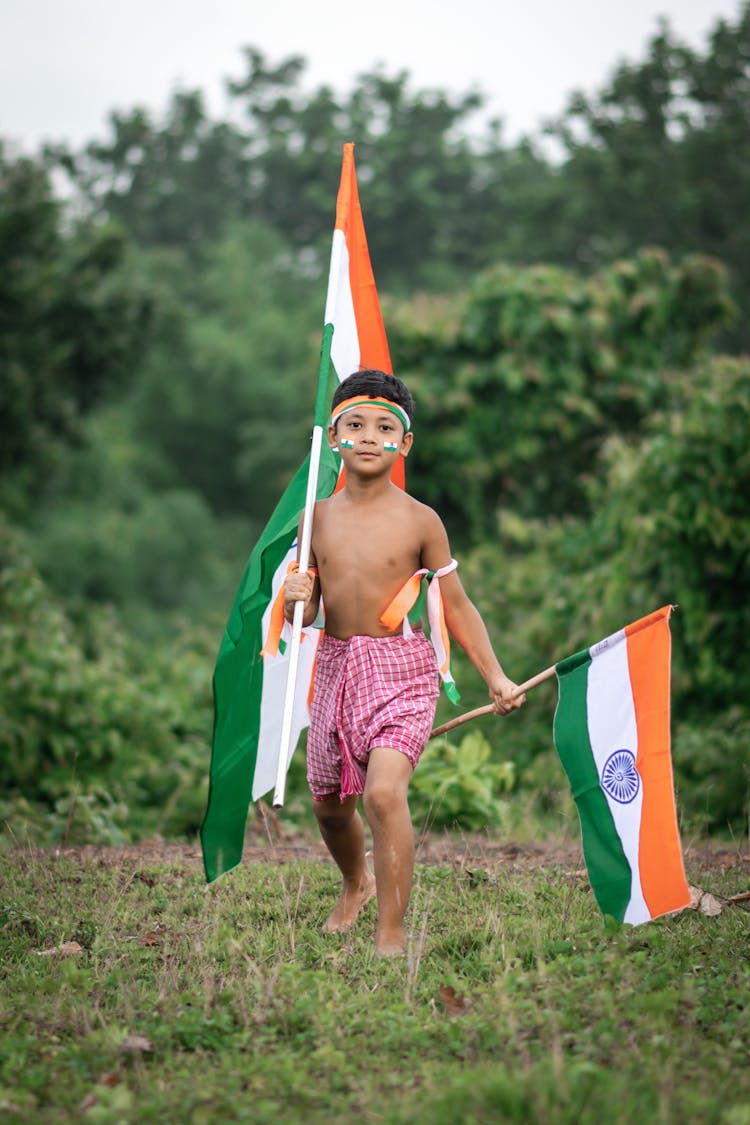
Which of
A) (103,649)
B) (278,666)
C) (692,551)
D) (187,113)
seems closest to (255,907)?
(278,666)

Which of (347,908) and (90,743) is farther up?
(90,743)

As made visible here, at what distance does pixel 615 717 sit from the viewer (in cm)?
428

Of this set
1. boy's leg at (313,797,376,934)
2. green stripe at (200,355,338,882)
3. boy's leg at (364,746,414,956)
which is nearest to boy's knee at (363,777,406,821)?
A: boy's leg at (364,746,414,956)

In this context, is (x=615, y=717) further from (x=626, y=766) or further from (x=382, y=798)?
(x=382, y=798)

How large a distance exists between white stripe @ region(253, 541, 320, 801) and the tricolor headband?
546 millimetres

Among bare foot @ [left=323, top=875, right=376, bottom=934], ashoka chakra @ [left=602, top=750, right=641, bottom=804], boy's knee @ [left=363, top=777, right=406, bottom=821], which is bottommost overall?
bare foot @ [left=323, top=875, right=376, bottom=934]

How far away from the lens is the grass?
2.93 meters

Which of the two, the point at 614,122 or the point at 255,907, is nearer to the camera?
the point at 255,907

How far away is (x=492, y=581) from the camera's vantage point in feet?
38.4

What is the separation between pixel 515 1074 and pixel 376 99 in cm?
3506

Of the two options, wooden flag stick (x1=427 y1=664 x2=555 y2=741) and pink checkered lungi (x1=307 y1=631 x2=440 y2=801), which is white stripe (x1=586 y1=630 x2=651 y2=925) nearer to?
wooden flag stick (x1=427 y1=664 x2=555 y2=741)

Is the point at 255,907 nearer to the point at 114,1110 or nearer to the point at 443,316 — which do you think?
the point at 114,1110

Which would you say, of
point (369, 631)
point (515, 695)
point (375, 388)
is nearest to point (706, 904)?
point (515, 695)

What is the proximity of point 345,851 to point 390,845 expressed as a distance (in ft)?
1.80
